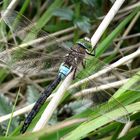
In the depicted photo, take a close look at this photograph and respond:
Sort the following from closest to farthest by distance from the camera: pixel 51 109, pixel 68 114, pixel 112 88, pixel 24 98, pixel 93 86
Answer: pixel 51 109 → pixel 93 86 → pixel 112 88 → pixel 68 114 → pixel 24 98

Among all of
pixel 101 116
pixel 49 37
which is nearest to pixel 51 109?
pixel 101 116

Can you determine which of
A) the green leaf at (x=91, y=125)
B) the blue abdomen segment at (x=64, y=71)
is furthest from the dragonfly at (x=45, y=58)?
the green leaf at (x=91, y=125)

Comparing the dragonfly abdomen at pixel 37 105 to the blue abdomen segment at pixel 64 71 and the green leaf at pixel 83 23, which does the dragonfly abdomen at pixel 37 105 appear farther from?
the green leaf at pixel 83 23

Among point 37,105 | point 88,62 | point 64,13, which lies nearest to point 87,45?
point 88,62

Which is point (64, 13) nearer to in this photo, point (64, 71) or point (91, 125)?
point (64, 71)

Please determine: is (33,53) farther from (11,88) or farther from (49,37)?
(11,88)

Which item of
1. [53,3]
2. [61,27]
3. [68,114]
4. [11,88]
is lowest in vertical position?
[68,114]
